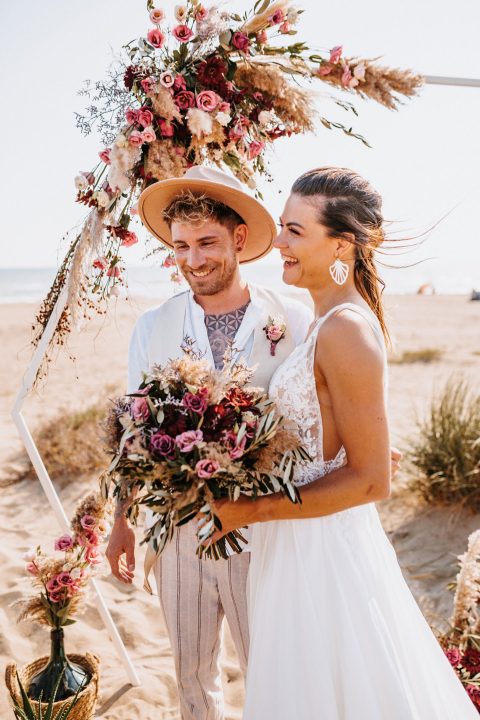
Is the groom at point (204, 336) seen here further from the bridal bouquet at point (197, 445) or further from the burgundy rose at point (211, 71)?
the bridal bouquet at point (197, 445)

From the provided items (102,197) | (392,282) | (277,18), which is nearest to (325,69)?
(277,18)

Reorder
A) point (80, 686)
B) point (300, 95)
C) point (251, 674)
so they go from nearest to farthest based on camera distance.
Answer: point (251, 674), point (300, 95), point (80, 686)

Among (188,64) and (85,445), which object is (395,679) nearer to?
(188,64)

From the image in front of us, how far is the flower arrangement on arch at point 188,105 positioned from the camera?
277cm

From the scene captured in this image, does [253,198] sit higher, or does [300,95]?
[300,95]

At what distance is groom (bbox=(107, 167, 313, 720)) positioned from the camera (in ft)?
9.45

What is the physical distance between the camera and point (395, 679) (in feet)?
6.74

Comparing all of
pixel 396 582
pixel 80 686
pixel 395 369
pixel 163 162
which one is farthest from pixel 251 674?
pixel 395 369

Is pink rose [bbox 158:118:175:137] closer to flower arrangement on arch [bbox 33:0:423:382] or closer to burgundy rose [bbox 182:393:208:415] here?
flower arrangement on arch [bbox 33:0:423:382]

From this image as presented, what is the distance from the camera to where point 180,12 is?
2750mm

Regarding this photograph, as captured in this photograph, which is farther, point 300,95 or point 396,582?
point 300,95

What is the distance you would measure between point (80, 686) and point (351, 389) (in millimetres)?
2461

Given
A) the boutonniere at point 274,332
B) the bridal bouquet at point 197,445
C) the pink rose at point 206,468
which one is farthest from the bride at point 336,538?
the boutonniere at point 274,332

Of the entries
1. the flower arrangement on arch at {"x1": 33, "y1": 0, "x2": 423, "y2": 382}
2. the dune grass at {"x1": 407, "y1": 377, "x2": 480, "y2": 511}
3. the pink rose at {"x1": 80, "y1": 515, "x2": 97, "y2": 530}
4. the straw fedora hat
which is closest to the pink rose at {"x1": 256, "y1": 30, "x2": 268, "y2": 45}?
the flower arrangement on arch at {"x1": 33, "y1": 0, "x2": 423, "y2": 382}
